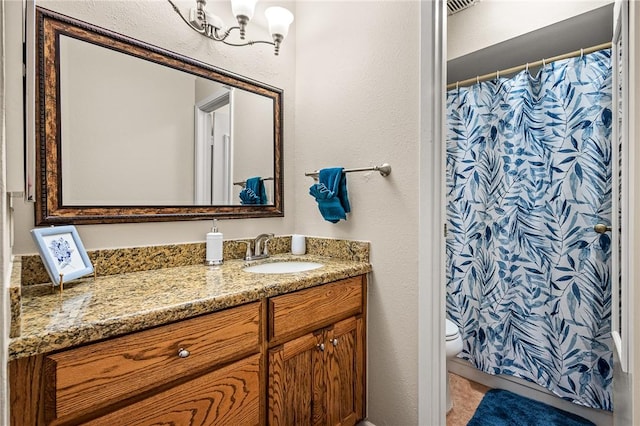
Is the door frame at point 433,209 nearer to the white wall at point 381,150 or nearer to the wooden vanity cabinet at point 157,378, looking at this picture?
the white wall at point 381,150

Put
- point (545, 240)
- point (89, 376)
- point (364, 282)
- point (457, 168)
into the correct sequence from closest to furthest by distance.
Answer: point (89, 376) → point (364, 282) → point (545, 240) → point (457, 168)

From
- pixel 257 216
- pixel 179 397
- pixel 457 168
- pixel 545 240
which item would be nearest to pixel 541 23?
pixel 457 168

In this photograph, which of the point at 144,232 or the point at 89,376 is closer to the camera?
the point at 89,376

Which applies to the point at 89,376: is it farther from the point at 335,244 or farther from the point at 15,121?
the point at 335,244

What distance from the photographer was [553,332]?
5.90 feet

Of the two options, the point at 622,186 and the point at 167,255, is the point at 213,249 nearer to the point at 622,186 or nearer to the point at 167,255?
the point at 167,255

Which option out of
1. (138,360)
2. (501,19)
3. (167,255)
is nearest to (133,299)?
(138,360)

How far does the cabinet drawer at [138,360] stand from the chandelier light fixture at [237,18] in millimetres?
1246

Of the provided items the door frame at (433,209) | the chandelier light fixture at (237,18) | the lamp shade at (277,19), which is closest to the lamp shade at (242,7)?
the chandelier light fixture at (237,18)

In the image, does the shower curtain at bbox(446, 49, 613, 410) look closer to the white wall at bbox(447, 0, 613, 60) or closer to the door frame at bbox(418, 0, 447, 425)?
the white wall at bbox(447, 0, 613, 60)

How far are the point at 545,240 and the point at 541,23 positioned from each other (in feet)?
3.79

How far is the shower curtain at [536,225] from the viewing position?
1.67 metres

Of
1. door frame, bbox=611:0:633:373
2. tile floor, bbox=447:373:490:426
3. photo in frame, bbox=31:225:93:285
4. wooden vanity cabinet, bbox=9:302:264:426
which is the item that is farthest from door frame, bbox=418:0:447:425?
photo in frame, bbox=31:225:93:285

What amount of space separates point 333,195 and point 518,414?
151cm
